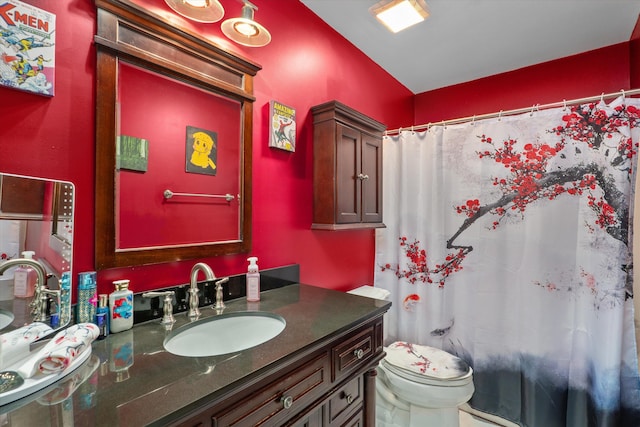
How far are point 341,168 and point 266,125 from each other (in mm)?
482

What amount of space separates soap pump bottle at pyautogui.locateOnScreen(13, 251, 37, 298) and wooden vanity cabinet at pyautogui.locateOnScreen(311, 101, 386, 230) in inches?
46.0

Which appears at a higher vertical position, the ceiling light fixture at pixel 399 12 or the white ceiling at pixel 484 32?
the white ceiling at pixel 484 32

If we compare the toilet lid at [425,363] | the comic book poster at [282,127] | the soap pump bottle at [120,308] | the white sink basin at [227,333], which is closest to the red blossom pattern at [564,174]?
the toilet lid at [425,363]

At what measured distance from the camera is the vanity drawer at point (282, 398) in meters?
0.69

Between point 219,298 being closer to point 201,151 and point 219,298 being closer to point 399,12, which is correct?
point 201,151

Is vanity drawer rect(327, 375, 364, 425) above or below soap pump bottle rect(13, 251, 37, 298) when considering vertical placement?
below

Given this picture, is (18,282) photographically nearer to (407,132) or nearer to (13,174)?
(13,174)

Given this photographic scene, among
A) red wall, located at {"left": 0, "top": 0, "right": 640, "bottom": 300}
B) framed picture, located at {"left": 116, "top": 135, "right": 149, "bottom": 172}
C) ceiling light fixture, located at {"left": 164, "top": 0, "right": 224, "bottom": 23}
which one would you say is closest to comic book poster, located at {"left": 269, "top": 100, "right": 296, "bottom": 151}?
red wall, located at {"left": 0, "top": 0, "right": 640, "bottom": 300}

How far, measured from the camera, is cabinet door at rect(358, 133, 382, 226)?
72.9 inches

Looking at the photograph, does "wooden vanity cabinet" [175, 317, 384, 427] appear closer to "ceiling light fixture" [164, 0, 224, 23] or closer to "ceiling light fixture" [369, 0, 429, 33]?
"ceiling light fixture" [164, 0, 224, 23]

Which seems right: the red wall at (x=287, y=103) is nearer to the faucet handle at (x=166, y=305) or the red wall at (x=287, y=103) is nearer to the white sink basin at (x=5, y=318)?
the faucet handle at (x=166, y=305)

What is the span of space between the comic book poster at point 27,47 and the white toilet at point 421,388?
187cm

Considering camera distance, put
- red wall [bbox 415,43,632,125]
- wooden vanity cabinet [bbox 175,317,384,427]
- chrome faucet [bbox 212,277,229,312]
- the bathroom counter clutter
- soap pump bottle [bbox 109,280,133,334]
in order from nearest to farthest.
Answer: the bathroom counter clutter < wooden vanity cabinet [bbox 175,317,384,427] < soap pump bottle [bbox 109,280,133,334] < chrome faucet [bbox 212,277,229,312] < red wall [bbox 415,43,632,125]

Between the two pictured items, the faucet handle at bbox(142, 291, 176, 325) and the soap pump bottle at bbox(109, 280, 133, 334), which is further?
the faucet handle at bbox(142, 291, 176, 325)
